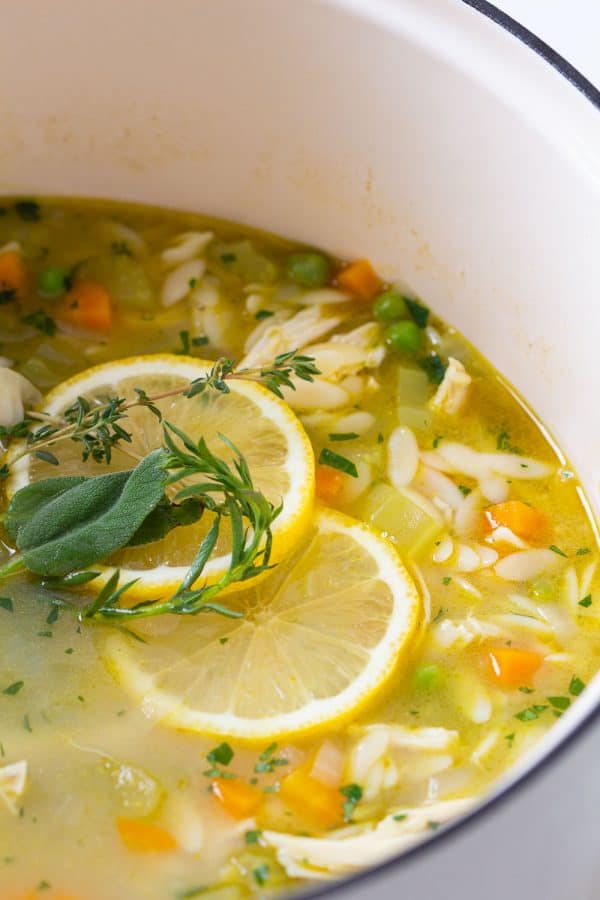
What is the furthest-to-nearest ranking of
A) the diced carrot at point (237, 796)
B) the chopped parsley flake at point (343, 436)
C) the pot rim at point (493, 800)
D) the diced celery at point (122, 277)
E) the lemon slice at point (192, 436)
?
1. the diced celery at point (122, 277)
2. the chopped parsley flake at point (343, 436)
3. the lemon slice at point (192, 436)
4. the diced carrot at point (237, 796)
5. the pot rim at point (493, 800)

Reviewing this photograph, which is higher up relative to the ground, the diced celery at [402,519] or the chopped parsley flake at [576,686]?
the diced celery at [402,519]

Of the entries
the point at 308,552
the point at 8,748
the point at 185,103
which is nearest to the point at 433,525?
the point at 308,552

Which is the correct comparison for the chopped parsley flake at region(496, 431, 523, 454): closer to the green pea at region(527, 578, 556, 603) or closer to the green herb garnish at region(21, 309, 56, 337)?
the green pea at region(527, 578, 556, 603)

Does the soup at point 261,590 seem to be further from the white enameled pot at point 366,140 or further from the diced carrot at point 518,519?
the white enameled pot at point 366,140

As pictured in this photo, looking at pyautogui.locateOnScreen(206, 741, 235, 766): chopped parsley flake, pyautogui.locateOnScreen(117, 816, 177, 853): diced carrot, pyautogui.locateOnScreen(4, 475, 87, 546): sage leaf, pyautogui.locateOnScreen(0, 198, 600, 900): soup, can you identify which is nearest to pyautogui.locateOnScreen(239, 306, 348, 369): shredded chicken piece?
pyautogui.locateOnScreen(0, 198, 600, 900): soup

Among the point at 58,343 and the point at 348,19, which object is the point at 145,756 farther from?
the point at 348,19

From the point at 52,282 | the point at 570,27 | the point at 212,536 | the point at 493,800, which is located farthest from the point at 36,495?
the point at 570,27

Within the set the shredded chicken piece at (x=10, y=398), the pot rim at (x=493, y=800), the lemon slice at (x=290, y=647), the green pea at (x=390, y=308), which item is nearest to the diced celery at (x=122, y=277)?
the shredded chicken piece at (x=10, y=398)
